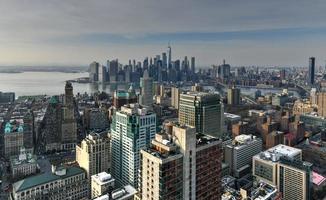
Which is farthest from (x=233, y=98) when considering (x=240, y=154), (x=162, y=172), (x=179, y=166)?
(x=162, y=172)

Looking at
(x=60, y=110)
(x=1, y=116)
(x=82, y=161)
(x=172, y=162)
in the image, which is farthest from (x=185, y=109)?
(x=1, y=116)

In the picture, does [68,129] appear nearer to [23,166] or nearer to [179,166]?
[23,166]

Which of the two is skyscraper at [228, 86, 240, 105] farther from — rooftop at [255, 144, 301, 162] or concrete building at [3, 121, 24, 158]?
concrete building at [3, 121, 24, 158]

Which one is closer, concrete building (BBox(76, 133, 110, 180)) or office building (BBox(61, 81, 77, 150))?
concrete building (BBox(76, 133, 110, 180))

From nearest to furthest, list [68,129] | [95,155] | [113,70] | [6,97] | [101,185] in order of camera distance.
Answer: [101,185], [95,155], [68,129], [6,97], [113,70]

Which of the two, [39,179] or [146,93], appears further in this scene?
[146,93]

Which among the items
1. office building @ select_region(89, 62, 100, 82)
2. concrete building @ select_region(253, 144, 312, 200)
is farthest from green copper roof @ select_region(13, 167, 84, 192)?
office building @ select_region(89, 62, 100, 82)
